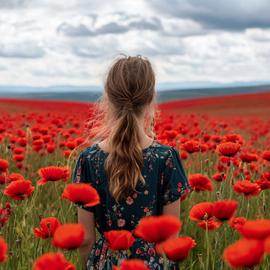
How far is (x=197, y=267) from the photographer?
3.07 meters

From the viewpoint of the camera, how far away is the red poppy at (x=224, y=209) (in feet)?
6.44

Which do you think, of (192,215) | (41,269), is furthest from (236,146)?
(41,269)

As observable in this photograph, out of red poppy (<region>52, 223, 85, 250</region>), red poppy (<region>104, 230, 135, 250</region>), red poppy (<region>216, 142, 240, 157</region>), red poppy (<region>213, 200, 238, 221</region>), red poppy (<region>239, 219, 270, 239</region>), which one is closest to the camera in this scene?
red poppy (<region>239, 219, 270, 239</region>)

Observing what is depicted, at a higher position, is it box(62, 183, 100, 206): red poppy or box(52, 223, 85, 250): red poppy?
box(62, 183, 100, 206): red poppy

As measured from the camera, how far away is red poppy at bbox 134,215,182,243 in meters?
1.52

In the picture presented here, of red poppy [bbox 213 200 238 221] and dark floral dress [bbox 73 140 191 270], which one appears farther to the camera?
dark floral dress [bbox 73 140 191 270]

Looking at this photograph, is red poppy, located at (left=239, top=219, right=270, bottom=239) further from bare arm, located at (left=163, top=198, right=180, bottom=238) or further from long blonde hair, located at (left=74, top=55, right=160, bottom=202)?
bare arm, located at (left=163, top=198, right=180, bottom=238)

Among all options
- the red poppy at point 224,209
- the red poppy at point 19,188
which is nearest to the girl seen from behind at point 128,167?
the red poppy at point 19,188

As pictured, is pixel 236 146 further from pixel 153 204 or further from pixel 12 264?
pixel 12 264

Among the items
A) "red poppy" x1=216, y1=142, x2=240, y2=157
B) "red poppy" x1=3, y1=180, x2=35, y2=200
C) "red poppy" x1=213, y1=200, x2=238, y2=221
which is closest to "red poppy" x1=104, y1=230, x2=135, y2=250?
"red poppy" x1=213, y1=200, x2=238, y2=221

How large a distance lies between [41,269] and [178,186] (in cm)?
124

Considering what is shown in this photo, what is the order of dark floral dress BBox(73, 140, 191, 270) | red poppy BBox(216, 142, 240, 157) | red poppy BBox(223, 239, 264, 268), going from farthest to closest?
1. red poppy BBox(216, 142, 240, 157)
2. dark floral dress BBox(73, 140, 191, 270)
3. red poppy BBox(223, 239, 264, 268)

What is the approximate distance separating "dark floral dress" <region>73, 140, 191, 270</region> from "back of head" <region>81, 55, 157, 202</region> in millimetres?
55

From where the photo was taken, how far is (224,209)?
1968 mm
